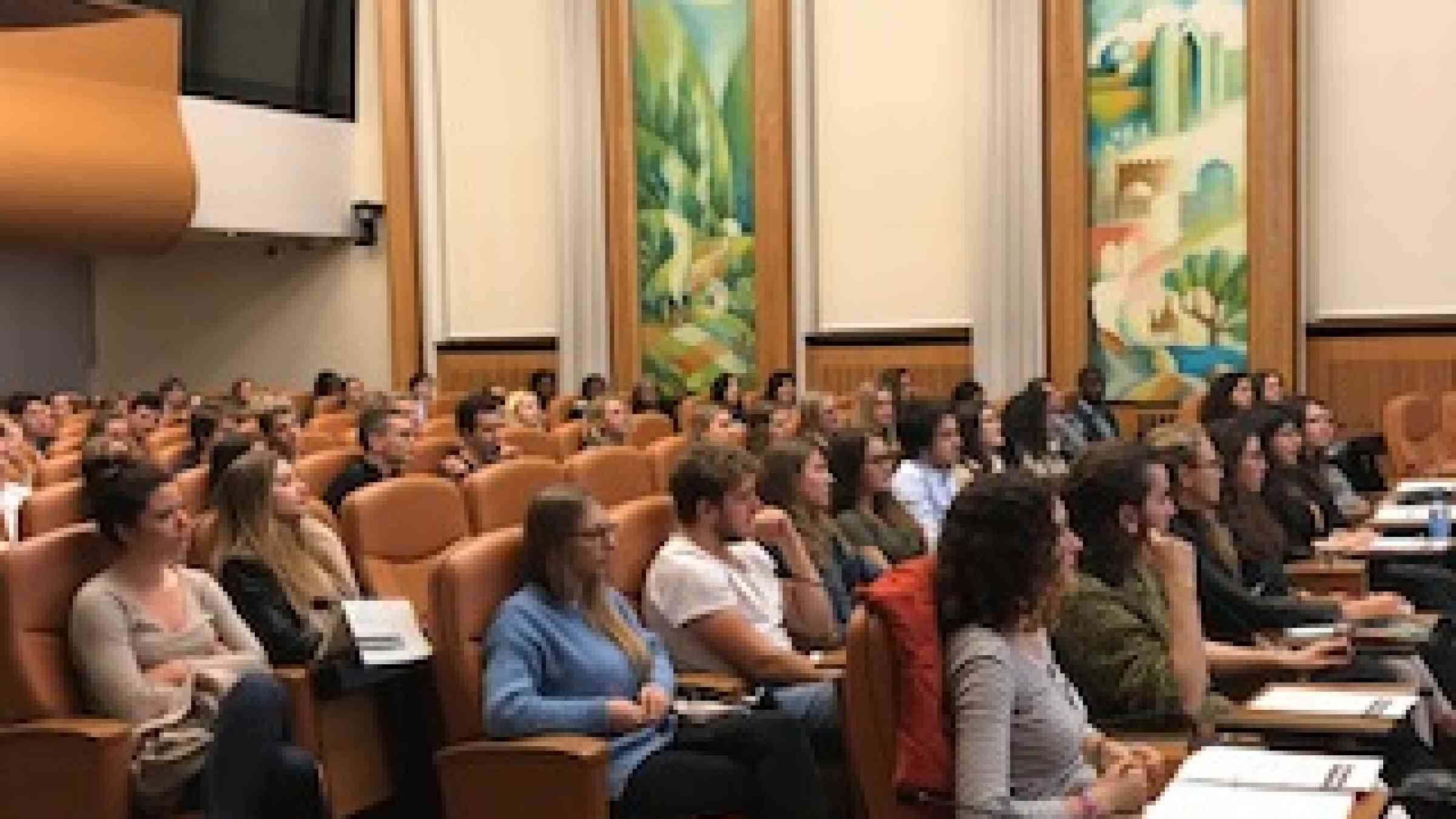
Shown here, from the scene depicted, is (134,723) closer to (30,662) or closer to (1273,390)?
(30,662)

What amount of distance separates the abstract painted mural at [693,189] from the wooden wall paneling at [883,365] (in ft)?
1.81

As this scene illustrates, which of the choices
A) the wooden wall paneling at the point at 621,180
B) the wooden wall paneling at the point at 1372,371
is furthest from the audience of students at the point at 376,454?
the wooden wall paneling at the point at 621,180

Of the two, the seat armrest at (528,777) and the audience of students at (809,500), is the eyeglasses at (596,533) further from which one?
the audience of students at (809,500)

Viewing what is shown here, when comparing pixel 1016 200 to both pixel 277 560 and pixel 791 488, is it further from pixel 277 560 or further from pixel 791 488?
pixel 277 560

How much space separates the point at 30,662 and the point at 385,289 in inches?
472

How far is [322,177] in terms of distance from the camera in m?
15.0

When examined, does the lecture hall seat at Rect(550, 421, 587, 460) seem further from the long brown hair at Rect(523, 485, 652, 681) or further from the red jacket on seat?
the red jacket on seat

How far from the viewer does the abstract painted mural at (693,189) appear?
13.7 meters

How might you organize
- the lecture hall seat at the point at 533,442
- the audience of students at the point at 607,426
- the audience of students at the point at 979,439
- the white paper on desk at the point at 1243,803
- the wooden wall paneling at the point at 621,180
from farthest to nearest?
the wooden wall paneling at the point at 621,180
the audience of students at the point at 607,426
the lecture hall seat at the point at 533,442
the audience of students at the point at 979,439
the white paper on desk at the point at 1243,803

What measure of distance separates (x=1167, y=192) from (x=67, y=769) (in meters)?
9.91

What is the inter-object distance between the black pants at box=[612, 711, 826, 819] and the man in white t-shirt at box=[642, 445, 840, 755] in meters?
0.27

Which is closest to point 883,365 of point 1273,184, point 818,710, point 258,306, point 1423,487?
point 1273,184

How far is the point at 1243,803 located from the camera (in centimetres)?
255

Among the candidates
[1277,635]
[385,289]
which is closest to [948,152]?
[385,289]
